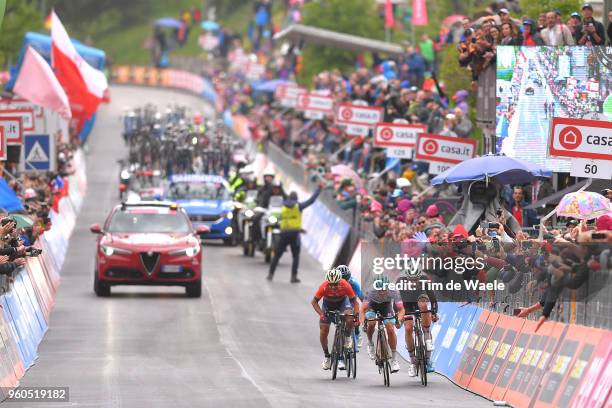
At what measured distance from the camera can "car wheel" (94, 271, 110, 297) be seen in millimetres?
32062

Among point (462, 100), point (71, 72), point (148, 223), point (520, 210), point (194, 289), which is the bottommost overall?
point (194, 289)

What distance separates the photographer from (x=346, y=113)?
4144 cm

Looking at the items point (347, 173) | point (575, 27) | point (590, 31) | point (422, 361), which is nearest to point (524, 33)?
point (575, 27)

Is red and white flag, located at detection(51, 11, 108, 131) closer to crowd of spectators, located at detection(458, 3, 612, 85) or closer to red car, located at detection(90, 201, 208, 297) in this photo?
red car, located at detection(90, 201, 208, 297)

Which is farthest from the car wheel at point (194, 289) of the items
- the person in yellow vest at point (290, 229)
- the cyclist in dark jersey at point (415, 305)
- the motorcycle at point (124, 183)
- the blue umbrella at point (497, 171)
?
the motorcycle at point (124, 183)

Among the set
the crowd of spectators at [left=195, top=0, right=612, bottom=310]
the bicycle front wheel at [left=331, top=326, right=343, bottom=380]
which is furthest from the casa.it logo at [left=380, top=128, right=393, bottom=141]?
the bicycle front wheel at [left=331, top=326, right=343, bottom=380]

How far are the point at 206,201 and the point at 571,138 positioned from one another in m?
22.7

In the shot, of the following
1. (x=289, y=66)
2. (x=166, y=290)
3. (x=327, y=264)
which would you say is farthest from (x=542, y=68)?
(x=289, y=66)

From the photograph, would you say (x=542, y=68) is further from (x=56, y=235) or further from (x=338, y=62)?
(x=338, y=62)

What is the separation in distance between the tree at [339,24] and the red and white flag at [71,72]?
23.2 metres

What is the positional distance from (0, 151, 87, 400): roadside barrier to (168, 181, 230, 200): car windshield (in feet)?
14.2

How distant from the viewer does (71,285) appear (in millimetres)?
34750

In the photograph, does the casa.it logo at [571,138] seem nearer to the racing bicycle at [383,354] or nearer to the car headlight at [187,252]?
the racing bicycle at [383,354]

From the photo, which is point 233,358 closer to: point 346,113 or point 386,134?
point 386,134
